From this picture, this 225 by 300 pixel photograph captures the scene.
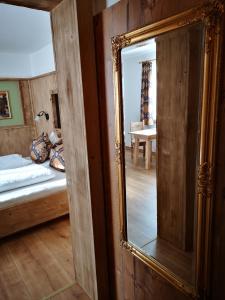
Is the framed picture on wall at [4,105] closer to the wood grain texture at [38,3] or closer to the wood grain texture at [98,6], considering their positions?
the wood grain texture at [38,3]

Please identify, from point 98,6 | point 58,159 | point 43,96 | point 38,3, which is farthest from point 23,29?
point 98,6

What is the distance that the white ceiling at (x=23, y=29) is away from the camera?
249 cm

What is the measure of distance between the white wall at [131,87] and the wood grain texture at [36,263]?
1.49 meters

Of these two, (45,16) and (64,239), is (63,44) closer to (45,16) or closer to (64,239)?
(45,16)

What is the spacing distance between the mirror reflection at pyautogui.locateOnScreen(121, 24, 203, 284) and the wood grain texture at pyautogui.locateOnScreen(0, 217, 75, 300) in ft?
3.54

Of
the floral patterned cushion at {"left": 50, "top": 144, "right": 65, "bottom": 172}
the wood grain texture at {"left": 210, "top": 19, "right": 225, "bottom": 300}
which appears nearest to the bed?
the floral patterned cushion at {"left": 50, "top": 144, "right": 65, "bottom": 172}

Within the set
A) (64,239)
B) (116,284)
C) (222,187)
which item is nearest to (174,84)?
(222,187)

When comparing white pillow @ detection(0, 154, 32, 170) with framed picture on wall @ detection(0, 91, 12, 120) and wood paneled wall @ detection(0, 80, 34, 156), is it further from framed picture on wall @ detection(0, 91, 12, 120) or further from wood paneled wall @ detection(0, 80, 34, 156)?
framed picture on wall @ detection(0, 91, 12, 120)

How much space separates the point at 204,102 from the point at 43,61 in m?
4.21

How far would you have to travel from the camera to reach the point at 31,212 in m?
2.51

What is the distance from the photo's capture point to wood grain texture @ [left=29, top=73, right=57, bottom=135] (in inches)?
163

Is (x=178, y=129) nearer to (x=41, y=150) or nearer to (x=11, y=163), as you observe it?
(x=11, y=163)

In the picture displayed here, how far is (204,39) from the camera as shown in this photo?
75 centimetres

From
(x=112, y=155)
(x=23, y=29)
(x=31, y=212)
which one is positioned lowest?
(x=31, y=212)
